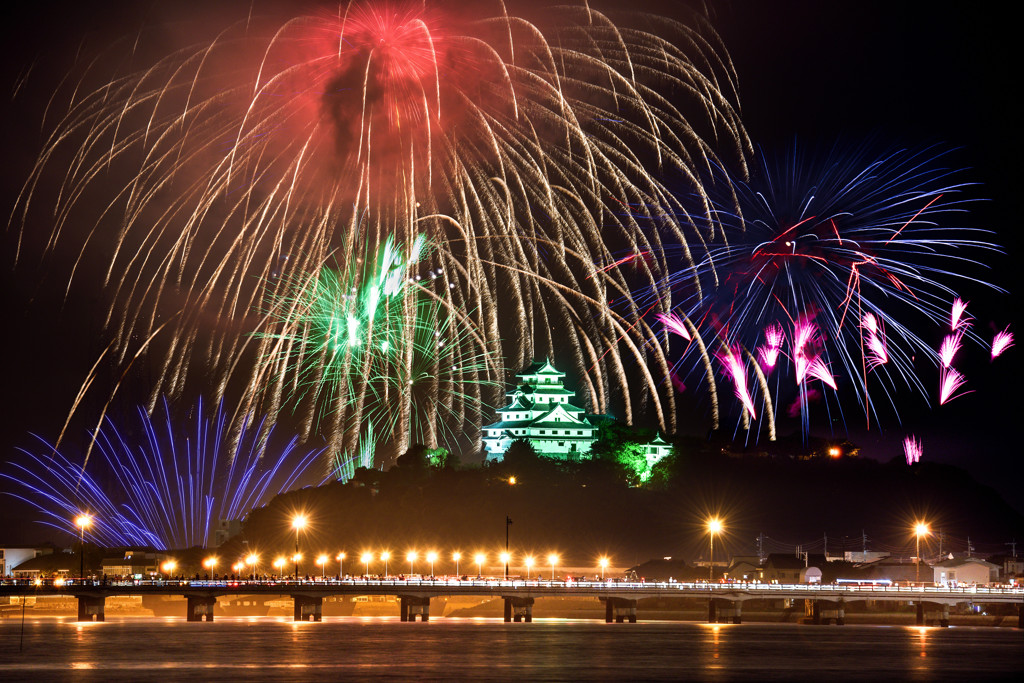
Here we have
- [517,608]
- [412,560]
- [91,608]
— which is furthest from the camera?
[412,560]

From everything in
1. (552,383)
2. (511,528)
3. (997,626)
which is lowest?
(997,626)

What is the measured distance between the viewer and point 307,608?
5039 inches

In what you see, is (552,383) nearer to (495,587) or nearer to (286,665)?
(495,587)

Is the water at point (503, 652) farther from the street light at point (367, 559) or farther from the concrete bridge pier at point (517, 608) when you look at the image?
the street light at point (367, 559)

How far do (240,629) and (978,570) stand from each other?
83.4m

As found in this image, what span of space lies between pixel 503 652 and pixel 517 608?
41.6 metres

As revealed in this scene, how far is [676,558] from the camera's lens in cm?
15675

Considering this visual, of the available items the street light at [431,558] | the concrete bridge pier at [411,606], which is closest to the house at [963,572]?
the street light at [431,558]

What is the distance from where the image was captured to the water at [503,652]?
239ft

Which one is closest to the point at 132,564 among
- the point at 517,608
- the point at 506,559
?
the point at 517,608

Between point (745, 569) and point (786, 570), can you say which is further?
point (745, 569)

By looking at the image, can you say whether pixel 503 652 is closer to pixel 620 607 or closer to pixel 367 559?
pixel 620 607

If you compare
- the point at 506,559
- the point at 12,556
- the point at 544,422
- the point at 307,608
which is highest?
the point at 544,422

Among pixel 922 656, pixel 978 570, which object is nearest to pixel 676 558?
pixel 978 570
